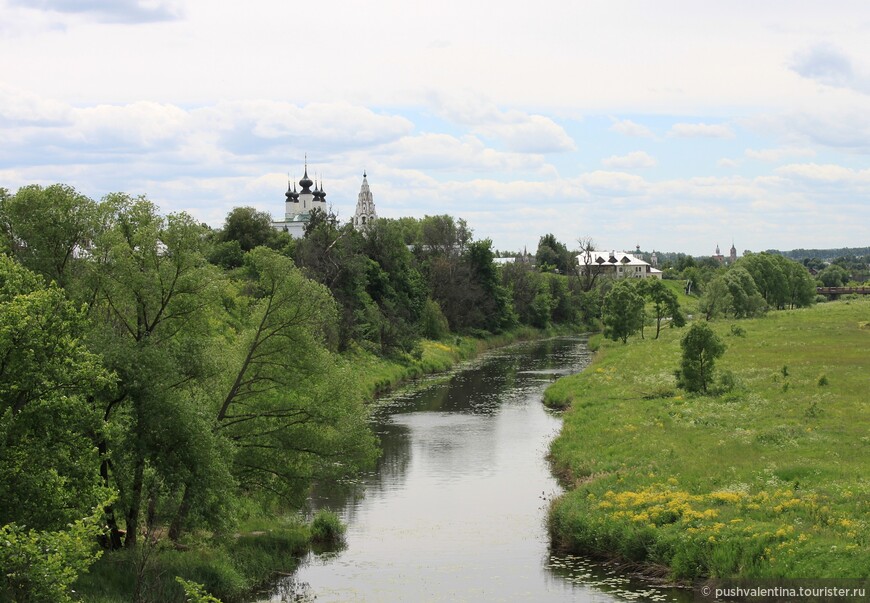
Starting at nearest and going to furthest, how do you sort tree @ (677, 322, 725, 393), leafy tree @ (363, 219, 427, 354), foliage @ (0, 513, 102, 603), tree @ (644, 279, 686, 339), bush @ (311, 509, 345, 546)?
foliage @ (0, 513, 102, 603), bush @ (311, 509, 345, 546), tree @ (677, 322, 725, 393), leafy tree @ (363, 219, 427, 354), tree @ (644, 279, 686, 339)

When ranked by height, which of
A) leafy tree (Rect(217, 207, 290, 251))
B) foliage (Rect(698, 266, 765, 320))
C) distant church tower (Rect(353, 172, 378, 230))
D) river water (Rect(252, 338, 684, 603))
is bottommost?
river water (Rect(252, 338, 684, 603))

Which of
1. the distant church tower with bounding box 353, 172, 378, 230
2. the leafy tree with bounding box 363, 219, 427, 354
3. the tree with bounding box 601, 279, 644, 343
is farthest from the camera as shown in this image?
the distant church tower with bounding box 353, 172, 378, 230

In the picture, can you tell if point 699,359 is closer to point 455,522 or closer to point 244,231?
point 455,522

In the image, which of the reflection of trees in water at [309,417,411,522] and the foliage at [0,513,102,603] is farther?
the reflection of trees in water at [309,417,411,522]

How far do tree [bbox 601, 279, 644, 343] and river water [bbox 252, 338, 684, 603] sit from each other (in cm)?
3392

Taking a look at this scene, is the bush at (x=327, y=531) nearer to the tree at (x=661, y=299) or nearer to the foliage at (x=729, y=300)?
the tree at (x=661, y=299)

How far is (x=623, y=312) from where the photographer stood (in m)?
90.3

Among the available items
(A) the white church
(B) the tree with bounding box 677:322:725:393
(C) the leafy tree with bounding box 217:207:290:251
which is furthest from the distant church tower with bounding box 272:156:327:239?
(B) the tree with bounding box 677:322:725:393

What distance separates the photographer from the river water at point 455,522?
26.3 m

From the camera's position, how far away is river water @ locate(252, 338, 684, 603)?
2634cm

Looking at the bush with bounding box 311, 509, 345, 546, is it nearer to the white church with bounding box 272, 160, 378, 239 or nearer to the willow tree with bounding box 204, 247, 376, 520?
the willow tree with bounding box 204, 247, 376, 520

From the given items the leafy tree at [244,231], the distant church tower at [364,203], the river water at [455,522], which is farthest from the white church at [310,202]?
the river water at [455,522]

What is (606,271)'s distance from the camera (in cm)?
19350

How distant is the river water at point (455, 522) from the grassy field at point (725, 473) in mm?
1211
